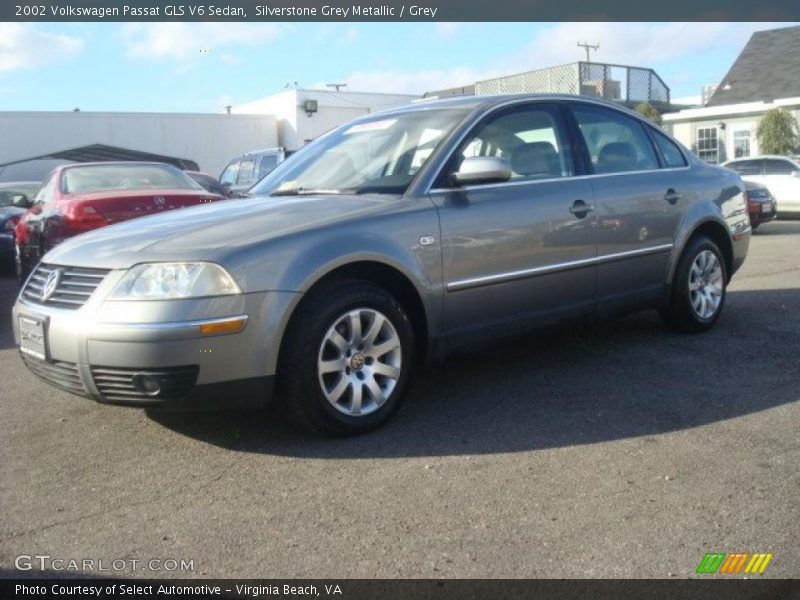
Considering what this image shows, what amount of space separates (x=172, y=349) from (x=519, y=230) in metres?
2.08

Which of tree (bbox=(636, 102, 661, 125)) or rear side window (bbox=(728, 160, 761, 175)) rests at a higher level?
tree (bbox=(636, 102, 661, 125))

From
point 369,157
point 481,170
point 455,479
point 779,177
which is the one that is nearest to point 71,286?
point 369,157

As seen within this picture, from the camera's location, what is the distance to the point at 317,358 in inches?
155

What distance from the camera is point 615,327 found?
6.50m

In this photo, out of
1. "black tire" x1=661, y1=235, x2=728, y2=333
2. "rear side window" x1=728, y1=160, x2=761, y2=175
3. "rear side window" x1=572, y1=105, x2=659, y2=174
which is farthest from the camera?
"rear side window" x1=728, y1=160, x2=761, y2=175

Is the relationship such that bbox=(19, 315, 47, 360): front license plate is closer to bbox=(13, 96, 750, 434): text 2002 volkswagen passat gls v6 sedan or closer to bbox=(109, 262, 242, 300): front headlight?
bbox=(13, 96, 750, 434): text 2002 volkswagen passat gls v6 sedan

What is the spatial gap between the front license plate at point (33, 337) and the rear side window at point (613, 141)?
3.37 metres

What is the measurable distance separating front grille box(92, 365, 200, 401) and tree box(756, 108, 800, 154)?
24.3 meters

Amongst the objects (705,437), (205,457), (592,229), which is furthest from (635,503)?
(592,229)

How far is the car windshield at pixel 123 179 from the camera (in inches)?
329

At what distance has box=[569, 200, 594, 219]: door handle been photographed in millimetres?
5082

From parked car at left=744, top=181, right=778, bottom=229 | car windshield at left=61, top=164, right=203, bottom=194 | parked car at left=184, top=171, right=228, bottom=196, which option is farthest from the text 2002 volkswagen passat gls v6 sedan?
parked car at left=744, top=181, right=778, bottom=229

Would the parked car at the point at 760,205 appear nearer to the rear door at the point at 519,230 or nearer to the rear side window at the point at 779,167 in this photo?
the rear side window at the point at 779,167

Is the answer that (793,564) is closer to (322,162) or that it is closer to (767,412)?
(767,412)
